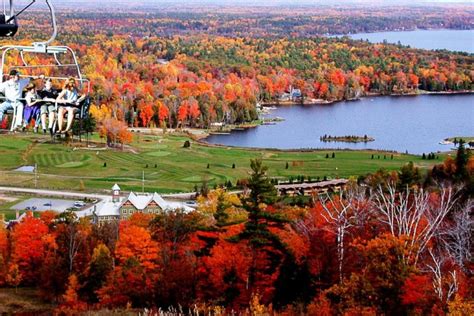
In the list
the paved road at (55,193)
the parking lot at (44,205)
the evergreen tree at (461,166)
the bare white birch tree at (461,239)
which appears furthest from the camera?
the paved road at (55,193)

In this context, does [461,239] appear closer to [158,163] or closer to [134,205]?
[134,205]

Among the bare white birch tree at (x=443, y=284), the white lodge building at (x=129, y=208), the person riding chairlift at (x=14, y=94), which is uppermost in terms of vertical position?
the person riding chairlift at (x=14, y=94)

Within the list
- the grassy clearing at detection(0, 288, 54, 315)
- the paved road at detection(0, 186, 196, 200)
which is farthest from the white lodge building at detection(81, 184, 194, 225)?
the grassy clearing at detection(0, 288, 54, 315)

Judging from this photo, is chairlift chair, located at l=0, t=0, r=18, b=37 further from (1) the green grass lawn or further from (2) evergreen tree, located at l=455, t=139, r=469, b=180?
(1) the green grass lawn

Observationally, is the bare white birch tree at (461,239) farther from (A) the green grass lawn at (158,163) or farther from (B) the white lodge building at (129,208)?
(A) the green grass lawn at (158,163)

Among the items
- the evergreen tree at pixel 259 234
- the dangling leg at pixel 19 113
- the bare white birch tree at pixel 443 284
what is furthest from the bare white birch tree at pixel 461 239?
the dangling leg at pixel 19 113

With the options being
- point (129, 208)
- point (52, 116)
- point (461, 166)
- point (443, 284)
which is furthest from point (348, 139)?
point (52, 116)

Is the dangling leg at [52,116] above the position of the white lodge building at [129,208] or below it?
above
